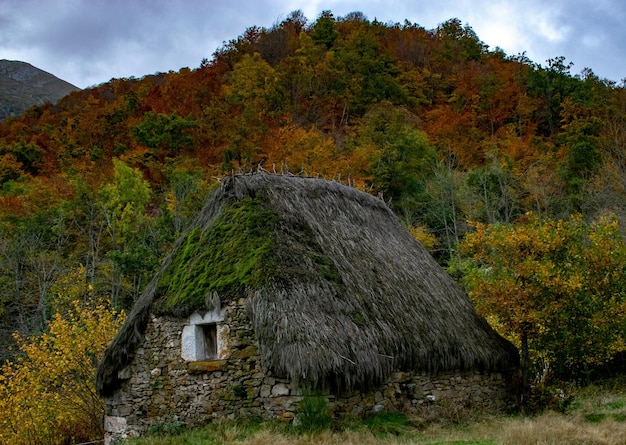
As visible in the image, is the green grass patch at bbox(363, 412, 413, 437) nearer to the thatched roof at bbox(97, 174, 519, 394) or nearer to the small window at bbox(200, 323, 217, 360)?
the thatched roof at bbox(97, 174, 519, 394)

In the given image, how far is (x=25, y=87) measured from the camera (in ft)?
386

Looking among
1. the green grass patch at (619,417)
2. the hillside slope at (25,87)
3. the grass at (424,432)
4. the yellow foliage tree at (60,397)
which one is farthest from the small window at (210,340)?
the hillside slope at (25,87)

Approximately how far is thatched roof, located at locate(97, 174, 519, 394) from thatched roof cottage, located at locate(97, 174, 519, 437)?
0.03m

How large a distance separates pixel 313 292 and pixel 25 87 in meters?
123

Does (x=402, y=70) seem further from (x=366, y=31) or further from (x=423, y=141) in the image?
(x=423, y=141)

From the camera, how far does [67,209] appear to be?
2761cm

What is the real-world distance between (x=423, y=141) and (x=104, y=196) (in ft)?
56.8

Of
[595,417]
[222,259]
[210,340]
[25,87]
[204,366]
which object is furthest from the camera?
[25,87]

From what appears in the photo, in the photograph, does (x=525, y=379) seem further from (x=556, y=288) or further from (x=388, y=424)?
(x=388, y=424)

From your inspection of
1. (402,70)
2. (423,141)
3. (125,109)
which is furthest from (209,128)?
(402,70)

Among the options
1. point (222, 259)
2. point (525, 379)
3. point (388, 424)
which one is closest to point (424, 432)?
point (388, 424)

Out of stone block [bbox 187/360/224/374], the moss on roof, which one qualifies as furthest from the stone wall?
the moss on roof

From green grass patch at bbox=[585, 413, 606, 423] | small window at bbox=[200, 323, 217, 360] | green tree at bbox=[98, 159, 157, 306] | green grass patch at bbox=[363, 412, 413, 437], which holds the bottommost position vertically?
green grass patch at bbox=[585, 413, 606, 423]

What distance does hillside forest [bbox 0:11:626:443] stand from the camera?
44.4 ft
